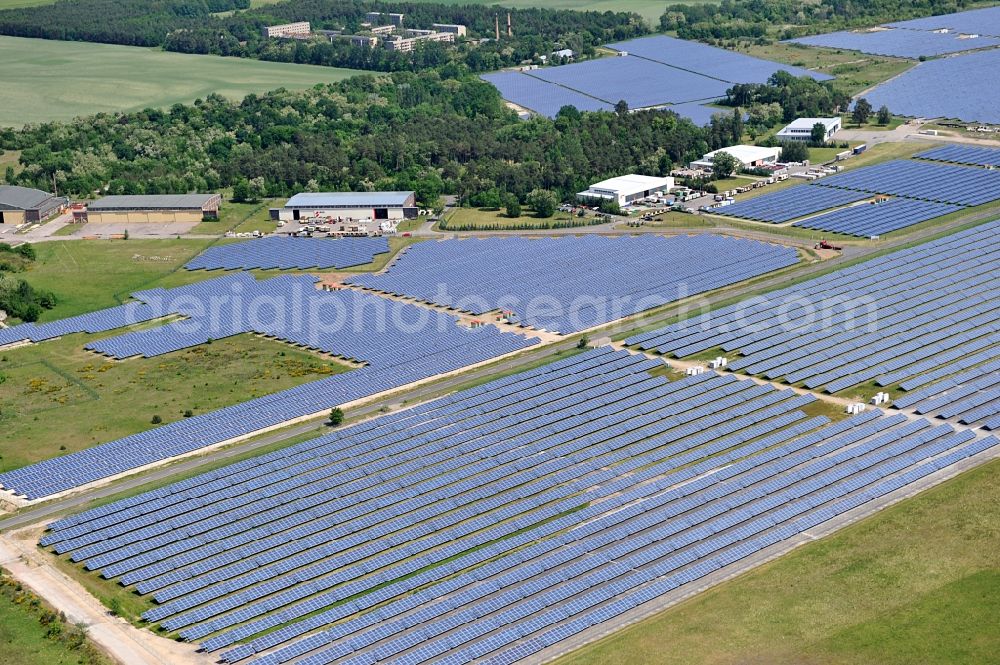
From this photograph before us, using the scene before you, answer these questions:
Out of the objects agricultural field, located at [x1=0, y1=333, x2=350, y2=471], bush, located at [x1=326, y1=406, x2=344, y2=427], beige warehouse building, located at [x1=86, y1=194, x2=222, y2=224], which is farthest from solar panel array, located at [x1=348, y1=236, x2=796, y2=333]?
beige warehouse building, located at [x1=86, y1=194, x2=222, y2=224]

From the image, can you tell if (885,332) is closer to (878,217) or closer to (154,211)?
(878,217)

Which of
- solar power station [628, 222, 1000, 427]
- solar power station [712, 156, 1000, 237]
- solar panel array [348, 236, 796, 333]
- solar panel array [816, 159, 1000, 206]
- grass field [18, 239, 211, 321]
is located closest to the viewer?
solar power station [628, 222, 1000, 427]

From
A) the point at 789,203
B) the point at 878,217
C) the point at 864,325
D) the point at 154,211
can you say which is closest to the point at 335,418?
the point at 864,325

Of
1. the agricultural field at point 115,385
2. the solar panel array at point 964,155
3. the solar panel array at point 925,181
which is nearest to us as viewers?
the agricultural field at point 115,385

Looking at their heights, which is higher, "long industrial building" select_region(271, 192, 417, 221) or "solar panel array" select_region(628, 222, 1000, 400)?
"long industrial building" select_region(271, 192, 417, 221)

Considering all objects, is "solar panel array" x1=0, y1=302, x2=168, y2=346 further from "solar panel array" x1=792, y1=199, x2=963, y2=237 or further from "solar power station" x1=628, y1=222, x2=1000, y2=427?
"solar panel array" x1=792, y1=199, x2=963, y2=237

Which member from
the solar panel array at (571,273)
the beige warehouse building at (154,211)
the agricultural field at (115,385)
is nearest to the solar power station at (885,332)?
Answer: the solar panel array at (571,273)

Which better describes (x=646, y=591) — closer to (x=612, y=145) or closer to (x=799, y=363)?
(x=799, y=363)

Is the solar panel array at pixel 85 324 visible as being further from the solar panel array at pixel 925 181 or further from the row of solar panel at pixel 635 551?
the solar panel array at pixel 925 181
